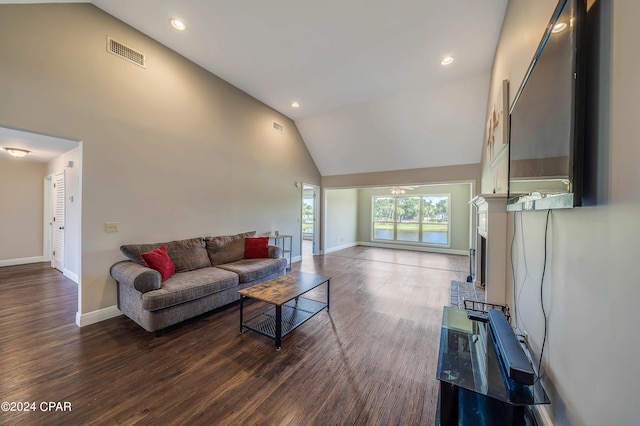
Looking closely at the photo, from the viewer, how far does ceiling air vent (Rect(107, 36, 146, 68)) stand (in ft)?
9.29

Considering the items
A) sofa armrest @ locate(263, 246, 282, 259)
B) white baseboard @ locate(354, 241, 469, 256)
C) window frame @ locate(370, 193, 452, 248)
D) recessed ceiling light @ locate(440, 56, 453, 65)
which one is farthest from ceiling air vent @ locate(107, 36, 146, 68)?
white baseboard @ locate(354, 241, 469, 256)

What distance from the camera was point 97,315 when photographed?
2.73 m

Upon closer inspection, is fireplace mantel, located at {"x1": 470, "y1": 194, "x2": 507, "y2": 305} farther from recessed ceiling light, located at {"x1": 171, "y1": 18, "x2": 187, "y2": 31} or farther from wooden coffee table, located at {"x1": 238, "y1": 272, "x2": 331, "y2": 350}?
recessed ceiling light, located at {"x1": 171, "y1": 18, "x2": 187, "y2": 31}

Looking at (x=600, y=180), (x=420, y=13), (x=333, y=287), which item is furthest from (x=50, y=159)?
(x=600, y=180)

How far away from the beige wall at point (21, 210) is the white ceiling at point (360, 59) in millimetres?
4706

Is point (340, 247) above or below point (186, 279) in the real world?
below

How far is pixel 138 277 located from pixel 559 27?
144 inches

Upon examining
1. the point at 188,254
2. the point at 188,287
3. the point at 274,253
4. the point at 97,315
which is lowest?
the point at 97,315

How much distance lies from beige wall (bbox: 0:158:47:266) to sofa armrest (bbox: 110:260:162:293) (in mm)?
4559

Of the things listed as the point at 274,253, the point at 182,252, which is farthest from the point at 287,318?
the point at 182,252

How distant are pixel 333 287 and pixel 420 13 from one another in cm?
389

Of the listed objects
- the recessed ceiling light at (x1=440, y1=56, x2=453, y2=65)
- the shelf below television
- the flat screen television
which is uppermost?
the recessed ceiling light at (x1=440, y1=56, x2=453, y2=65)

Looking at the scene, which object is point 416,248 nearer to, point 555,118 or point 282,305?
point 282,305

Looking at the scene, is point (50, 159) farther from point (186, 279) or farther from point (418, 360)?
point (418, 360)
